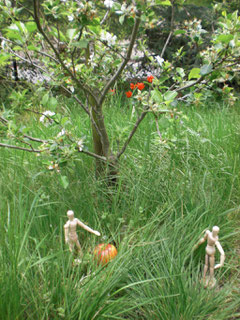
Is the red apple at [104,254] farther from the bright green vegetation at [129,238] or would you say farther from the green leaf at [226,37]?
the green leaf at [226,37]

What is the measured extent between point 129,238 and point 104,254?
8.1 inches

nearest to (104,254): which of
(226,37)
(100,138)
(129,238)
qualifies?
(129,238)

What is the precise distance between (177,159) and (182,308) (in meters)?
1.16

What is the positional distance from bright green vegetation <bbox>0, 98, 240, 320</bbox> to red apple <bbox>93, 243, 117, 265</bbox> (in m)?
0.04

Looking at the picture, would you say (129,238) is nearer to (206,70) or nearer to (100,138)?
(100,138)

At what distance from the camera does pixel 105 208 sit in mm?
1790

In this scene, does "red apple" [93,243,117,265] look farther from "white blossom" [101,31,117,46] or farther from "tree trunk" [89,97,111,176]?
"white blossom" [101,31,117,46]

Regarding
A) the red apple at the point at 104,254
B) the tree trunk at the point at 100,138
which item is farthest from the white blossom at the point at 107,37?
the red apple at the point at 104,254

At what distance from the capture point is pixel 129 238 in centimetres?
158

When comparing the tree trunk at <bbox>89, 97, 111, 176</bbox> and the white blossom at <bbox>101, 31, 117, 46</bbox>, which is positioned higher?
the white blossom at <bbox>101, 31, 117, 46</bbox>

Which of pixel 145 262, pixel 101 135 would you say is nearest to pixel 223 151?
pixel 101 135

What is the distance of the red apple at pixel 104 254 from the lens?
1409 mm

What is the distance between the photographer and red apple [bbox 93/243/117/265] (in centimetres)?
141

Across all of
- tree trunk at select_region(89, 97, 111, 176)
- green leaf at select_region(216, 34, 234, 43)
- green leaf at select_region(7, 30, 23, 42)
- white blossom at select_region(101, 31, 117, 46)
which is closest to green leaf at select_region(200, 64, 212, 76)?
green leaf at select_region(216, 34, 234, 43)
